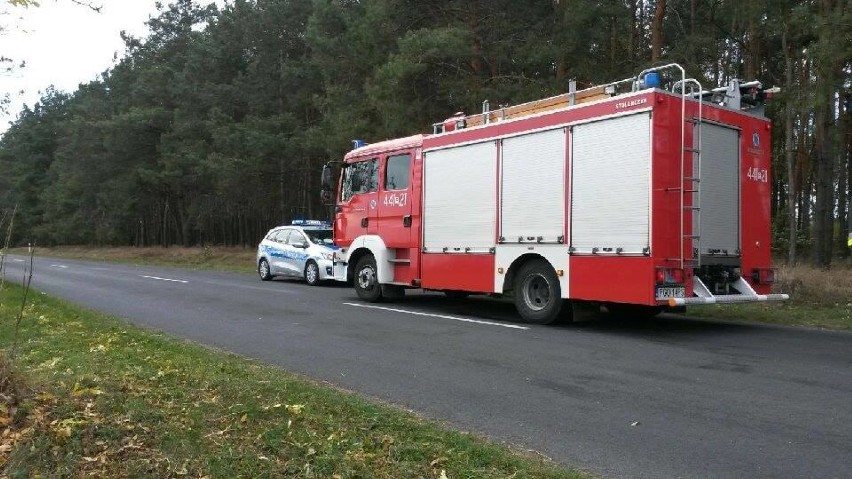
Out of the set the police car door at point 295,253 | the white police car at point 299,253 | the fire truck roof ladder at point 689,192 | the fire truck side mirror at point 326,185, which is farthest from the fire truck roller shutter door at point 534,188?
the police car door at point 295,253

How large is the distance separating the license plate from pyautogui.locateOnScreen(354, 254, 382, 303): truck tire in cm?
635

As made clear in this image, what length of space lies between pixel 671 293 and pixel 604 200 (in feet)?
5.13

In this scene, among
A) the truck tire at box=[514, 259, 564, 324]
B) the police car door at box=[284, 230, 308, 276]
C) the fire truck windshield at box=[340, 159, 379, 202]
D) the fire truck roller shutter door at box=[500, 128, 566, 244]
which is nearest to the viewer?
the fire truck roller shutter door at box=[500, 128, 566, 244]

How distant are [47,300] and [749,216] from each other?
491 inches

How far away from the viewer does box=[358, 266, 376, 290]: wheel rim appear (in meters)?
14.2

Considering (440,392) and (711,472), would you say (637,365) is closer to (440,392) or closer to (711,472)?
(440,392)

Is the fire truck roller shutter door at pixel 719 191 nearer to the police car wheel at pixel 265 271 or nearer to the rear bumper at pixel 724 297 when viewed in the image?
the rear bumper at pixel 724 297

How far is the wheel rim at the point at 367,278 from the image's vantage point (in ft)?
46.6

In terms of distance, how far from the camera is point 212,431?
4.59 metres

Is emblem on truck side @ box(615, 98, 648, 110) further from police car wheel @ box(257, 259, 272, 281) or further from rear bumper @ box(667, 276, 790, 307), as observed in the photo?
police car wheel @ box(257, 259, 272, 281)

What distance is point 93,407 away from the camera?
4.87 meters

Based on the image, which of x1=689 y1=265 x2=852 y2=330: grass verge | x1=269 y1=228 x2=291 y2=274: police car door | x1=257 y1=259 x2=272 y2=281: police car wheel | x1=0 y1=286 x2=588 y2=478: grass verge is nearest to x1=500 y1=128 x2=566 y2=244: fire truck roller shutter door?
x1=689 y1=265 x2=852 y2=330: grass verge

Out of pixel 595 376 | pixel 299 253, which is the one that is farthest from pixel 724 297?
pixel 299 253


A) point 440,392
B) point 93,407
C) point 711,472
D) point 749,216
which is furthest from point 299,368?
point 749,216
